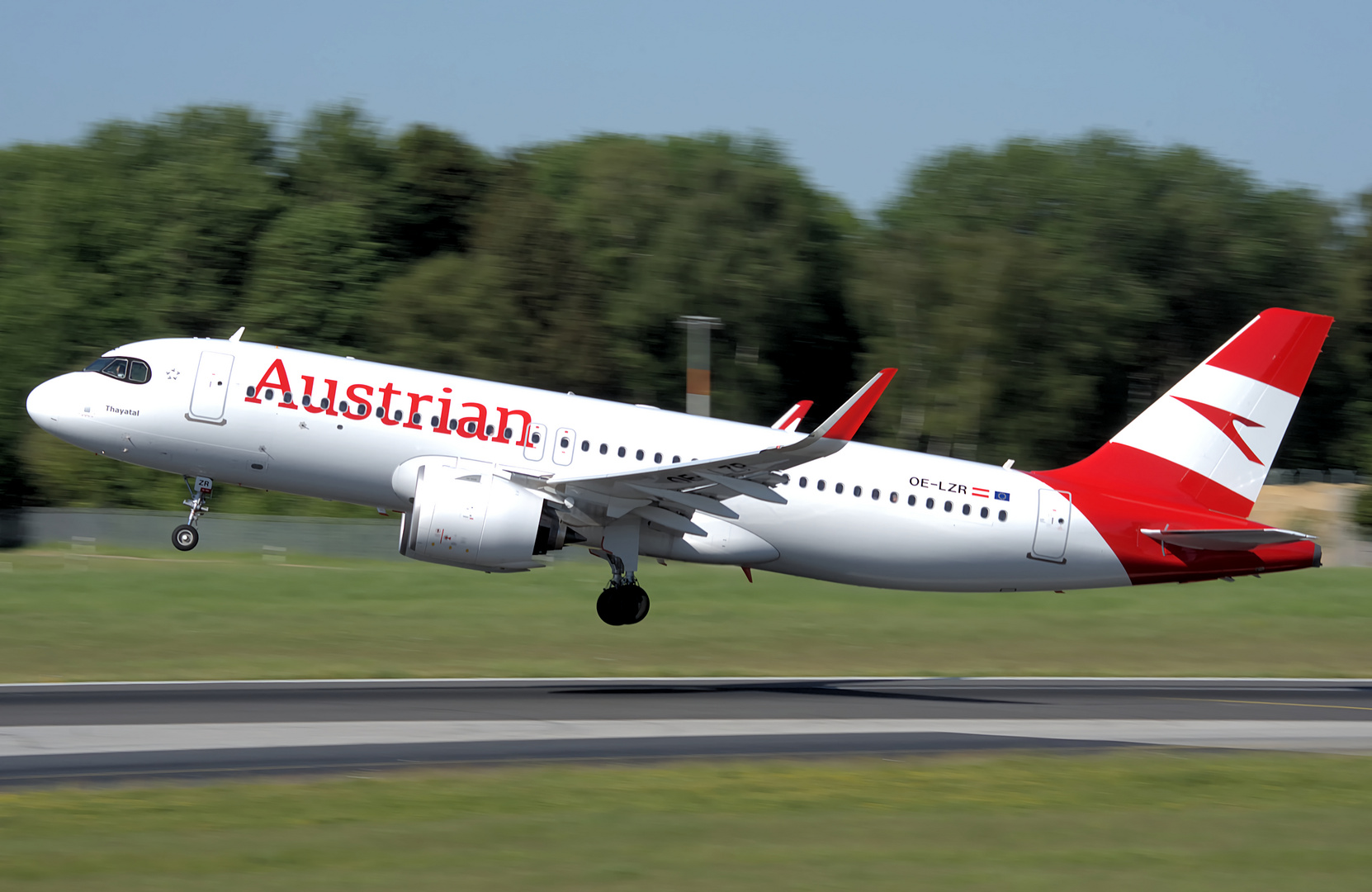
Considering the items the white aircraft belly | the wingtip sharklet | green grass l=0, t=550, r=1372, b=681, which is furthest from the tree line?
the wingtip sharklet

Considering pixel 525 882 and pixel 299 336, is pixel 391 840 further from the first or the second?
pixel 299 336

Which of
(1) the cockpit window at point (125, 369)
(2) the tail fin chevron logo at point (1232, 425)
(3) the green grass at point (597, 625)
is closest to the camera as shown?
(1) the cockpit window at point (125, 369)

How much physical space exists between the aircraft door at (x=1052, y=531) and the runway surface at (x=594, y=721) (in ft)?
9.03

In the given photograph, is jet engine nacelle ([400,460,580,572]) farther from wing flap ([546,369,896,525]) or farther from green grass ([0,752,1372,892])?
green grass ([0,752,1372,892])

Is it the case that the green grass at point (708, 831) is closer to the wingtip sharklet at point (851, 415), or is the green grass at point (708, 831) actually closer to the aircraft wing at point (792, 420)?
the wingtip sharklet at point (851, 415)

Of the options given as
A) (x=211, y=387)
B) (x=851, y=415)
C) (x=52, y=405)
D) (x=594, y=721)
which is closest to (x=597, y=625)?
(x=211, y=387)

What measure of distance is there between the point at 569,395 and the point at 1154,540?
11617 mm

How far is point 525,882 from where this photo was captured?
12.6 meters

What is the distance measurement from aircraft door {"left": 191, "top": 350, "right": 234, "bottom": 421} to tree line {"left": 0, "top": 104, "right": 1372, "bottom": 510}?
39.2m

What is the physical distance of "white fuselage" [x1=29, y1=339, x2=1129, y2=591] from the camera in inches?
1019

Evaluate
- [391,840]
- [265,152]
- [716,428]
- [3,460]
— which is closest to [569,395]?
[716,428]

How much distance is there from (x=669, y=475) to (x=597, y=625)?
11.6 meters

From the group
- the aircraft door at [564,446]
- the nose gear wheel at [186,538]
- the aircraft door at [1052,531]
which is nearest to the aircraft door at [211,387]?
the nose gear wheel at [186,538]

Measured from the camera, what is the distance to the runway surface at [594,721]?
61.9 ft
